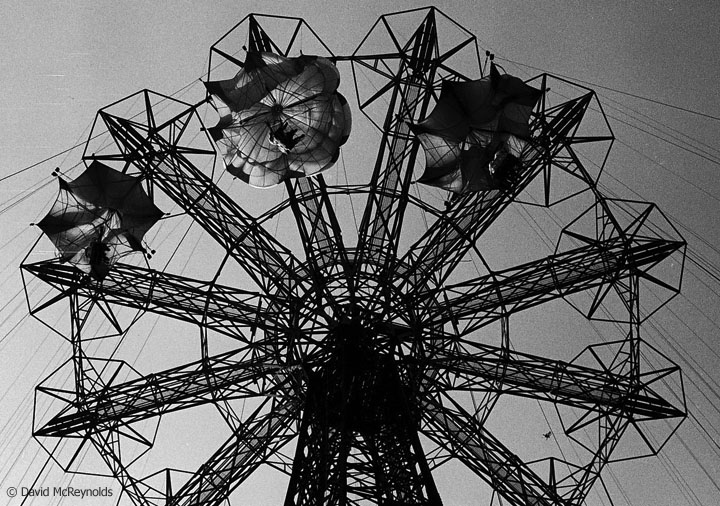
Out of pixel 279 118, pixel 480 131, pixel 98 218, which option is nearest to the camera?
pixel 480 131

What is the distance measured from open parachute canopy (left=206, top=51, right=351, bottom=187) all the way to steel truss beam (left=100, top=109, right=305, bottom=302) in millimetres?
1318

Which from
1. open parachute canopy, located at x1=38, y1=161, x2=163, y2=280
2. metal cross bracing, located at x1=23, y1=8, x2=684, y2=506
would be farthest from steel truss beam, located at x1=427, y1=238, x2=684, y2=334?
open parachute canopy, located at x1=38, y1=161, x2=163, y2=280

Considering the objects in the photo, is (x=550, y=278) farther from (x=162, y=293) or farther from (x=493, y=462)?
(x=162, y=293)

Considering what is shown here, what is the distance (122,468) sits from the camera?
21.5 metres

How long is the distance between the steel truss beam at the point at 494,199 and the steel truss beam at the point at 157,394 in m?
5.57

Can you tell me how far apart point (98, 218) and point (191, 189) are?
3.17 meters

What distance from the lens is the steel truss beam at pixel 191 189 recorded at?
19250 millimetres

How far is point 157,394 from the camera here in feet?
71.7

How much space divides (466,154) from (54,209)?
38.2ft

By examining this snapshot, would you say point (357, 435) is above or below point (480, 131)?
below

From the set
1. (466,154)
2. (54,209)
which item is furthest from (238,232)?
(466,154)

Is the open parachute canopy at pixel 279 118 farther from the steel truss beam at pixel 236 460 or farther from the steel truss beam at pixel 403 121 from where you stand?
the steel truss beam at pixel 236 460

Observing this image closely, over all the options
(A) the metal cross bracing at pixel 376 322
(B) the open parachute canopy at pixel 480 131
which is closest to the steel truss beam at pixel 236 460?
(A) the metal cross bracing at pixel 376 322

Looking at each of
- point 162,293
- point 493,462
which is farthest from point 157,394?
point 493,462
